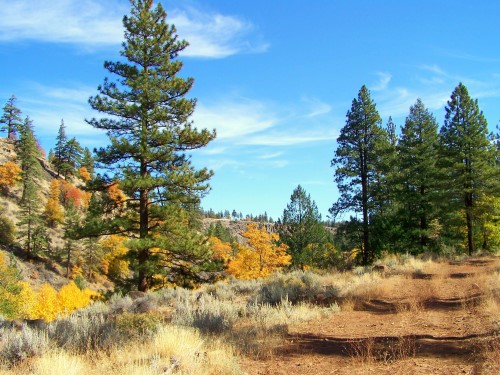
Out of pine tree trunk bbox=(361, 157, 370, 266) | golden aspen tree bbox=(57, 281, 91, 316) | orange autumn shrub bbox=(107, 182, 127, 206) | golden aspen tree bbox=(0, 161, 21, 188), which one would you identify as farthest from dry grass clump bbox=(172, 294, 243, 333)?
golden aspen tree bbox=(0, 161, 21, 188)

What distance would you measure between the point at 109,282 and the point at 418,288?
67.1 m

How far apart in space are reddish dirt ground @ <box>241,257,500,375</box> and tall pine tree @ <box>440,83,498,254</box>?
16542mm

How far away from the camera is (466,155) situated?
25.6m

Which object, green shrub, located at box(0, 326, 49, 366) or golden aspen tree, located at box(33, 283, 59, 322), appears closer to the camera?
green shrub, located at box(0, 326, 49, 366)

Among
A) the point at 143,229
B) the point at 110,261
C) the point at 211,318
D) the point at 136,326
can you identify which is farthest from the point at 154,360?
the point at 110,261

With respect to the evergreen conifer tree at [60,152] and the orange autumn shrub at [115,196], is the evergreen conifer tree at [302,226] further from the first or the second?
the evergreen conifer tree at [60,152]

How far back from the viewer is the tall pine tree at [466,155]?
25531 mm

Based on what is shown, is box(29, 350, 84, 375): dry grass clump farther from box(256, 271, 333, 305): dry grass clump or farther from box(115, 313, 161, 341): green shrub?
box(256, 271, 333, 305): dry grass clump

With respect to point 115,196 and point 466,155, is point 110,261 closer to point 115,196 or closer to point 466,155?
point 115,196

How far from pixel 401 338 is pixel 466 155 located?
77.7ft

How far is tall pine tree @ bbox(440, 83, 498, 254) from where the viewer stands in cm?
2553

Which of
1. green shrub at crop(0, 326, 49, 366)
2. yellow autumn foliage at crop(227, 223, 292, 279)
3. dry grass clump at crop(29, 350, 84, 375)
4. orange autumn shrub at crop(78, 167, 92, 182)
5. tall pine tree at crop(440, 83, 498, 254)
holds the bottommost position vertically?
yellow autumn foliage at crop(227, 223, 292, 279)

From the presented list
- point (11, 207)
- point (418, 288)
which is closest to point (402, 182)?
point (418, 288)

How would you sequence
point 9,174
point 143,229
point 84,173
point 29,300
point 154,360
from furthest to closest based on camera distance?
1. point 84,173
2. point 9,174
3. point 29,300
4. point 143,229
5. point 154,360
